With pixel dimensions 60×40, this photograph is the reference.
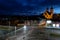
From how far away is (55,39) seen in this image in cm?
517

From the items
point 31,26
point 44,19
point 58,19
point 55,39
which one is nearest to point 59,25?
point 58,19

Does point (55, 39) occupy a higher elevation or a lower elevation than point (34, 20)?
lower

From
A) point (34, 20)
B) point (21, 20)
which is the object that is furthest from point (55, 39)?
point (34, 20)

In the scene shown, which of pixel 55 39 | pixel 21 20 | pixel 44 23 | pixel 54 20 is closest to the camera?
pixel 55 39

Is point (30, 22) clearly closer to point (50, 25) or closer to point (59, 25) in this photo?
point (50, 25)

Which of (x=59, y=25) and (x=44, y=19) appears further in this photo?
(x=59, y=25)

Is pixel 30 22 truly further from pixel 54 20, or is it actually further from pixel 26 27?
pixel 54 20

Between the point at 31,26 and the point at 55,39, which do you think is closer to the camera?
the point at 55,39

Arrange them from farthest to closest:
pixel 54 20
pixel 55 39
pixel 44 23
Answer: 1. pixel 54 20
2. pixel 44 23
3. pixel 55 39

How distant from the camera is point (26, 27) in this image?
8.70 metres

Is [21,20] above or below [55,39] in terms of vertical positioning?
above

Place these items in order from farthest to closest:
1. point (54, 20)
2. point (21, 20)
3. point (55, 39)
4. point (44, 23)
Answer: point (54, 20), point (44, 23), point (21, 20), point (55, 39)

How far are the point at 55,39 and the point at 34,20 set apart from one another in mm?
3580

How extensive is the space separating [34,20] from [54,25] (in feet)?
4.41
